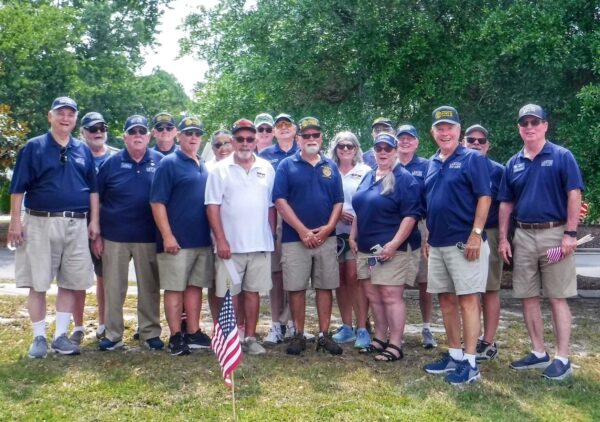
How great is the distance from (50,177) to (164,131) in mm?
1345

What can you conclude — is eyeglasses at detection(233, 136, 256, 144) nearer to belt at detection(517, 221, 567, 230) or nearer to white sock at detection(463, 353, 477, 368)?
belt at detection(517, 221, 567, 230)

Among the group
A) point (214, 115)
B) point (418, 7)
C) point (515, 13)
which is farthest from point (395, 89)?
point (214, 115)

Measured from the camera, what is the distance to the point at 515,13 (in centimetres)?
848

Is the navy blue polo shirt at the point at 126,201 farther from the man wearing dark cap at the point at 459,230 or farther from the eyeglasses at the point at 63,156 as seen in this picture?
the man wearing dark cap at the point at 459,230

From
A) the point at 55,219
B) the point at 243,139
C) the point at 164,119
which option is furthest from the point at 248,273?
the point at 164,119

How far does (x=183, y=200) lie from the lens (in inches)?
244

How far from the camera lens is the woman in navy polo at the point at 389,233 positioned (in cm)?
604

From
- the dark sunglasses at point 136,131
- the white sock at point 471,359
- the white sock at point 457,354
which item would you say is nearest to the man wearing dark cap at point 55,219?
the dark sunglasses at point 136,131

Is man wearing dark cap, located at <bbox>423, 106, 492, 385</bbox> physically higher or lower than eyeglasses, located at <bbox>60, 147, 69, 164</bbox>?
lower

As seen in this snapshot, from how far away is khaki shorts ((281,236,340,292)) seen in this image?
6.36m

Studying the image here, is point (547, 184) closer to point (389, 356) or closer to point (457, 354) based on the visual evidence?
point (457, 354)

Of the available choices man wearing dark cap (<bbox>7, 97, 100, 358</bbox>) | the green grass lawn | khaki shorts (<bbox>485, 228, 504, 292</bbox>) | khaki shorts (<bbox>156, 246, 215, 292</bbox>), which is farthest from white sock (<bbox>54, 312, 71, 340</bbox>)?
khaki shorts (<bbox>485, 228, 504, 292</bbox>)

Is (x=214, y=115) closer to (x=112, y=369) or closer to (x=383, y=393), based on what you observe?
(x=112, y=369)

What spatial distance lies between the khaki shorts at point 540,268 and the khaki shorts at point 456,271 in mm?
398
